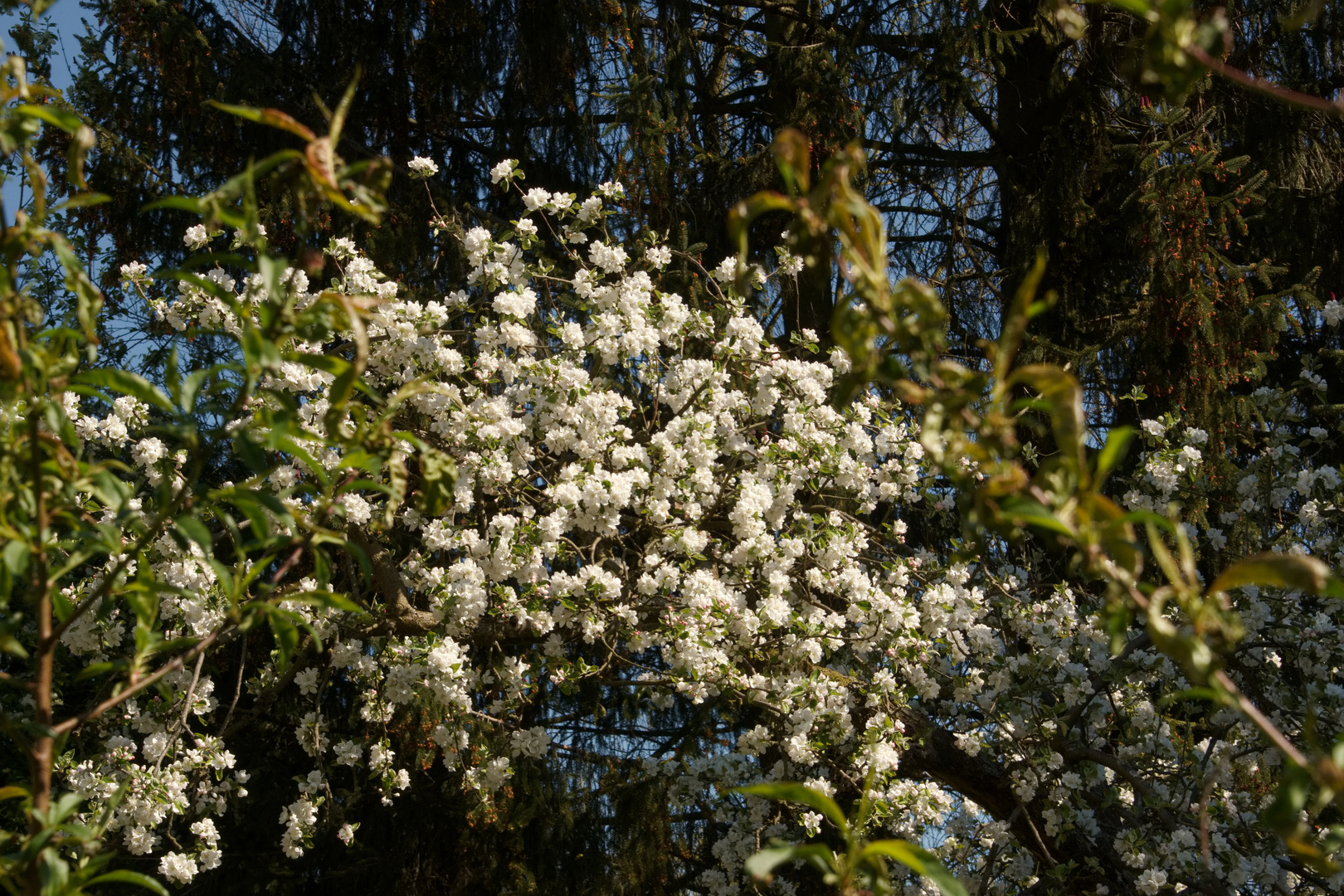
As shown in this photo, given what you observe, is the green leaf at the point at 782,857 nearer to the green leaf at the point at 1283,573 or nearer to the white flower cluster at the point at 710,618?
the green leaf at the point at 1283,573

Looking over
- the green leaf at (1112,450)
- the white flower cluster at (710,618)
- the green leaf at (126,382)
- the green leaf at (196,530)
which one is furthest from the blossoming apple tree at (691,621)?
the green leaf at (1112,450)

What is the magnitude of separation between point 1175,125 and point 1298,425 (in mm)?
2062

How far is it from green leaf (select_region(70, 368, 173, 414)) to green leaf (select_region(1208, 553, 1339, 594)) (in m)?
1.00

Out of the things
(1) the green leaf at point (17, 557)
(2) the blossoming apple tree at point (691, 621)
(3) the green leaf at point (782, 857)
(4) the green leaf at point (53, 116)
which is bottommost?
(3) the green leaf at point (782, 857)

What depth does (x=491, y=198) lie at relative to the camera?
586 cm

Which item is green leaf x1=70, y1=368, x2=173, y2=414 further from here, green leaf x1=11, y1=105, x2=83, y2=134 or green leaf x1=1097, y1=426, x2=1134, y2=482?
green leaf x1=1097, y1=426, x2=1134, y2=482

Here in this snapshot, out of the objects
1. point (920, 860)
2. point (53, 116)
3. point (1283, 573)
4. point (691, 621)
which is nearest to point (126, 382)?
point (53, 116)

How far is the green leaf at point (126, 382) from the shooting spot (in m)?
1.16

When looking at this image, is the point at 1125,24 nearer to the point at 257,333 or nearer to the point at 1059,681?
the point at 1059,681

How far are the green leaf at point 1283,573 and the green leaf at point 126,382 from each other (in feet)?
3.27

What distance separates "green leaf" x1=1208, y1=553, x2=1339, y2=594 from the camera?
871 millimetres

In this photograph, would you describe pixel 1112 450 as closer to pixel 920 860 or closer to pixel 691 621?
pixel 920 860

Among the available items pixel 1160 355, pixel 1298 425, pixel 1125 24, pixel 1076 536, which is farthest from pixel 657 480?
pixel 1298 425

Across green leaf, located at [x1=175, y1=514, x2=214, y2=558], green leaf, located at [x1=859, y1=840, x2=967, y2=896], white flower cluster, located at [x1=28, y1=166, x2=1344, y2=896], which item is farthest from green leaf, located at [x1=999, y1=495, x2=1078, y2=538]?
white flower cluster, located at [x1=28, y1=166, x2=1344, y2=896]
